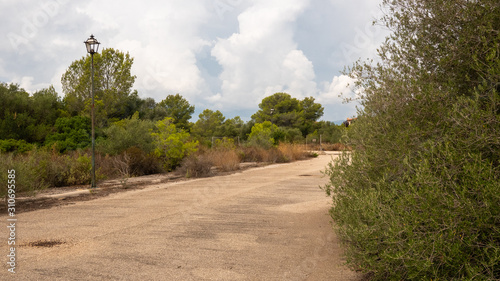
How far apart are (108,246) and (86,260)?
2.18ft

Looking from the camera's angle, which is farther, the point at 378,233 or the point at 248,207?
the point at 248,207

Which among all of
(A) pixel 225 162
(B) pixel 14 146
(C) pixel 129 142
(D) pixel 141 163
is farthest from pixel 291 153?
(B) pixel 14 146

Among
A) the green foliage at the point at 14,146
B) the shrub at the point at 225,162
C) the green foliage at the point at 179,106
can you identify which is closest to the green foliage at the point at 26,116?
the green foliage at the point at 14,146

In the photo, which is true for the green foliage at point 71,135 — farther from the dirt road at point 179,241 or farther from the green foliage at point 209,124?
the green foliage at point 209,124

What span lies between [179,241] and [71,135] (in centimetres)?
1798

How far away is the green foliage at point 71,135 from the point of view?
20922 millimetres

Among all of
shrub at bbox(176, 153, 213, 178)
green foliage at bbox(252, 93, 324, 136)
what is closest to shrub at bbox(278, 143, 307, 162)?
shrub at bbox(176, 153, 213, 178)

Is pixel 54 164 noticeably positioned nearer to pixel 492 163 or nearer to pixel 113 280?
pixel 113 280

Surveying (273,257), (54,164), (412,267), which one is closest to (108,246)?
(273,257)

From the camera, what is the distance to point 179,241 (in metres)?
6.03

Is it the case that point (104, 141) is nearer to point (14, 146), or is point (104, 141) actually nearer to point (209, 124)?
point (14, 146)

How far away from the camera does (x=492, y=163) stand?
325cm

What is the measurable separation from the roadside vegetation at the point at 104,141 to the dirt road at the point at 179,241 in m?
2.01

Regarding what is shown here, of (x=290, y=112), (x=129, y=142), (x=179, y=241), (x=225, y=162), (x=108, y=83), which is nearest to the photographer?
(x=179, y=241)
